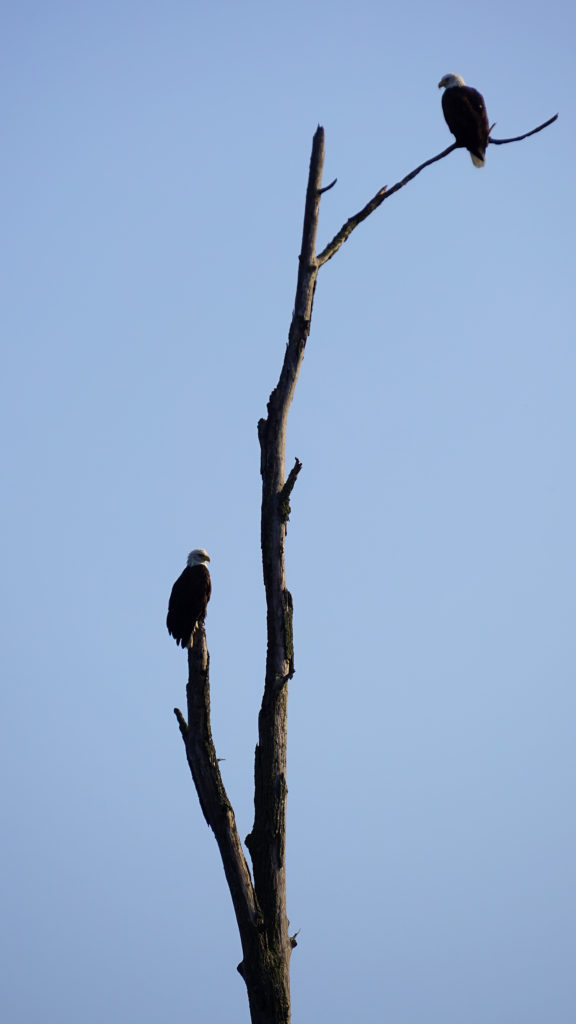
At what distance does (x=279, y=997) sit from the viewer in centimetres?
554

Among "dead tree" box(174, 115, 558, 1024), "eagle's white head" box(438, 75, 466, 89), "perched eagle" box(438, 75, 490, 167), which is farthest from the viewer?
"eagle's white head" box(438, 75, 466, 89)

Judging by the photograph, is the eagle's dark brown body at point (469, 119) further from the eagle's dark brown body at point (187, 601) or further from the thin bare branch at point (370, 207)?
the eagle's dark brown body at point (187, 601)

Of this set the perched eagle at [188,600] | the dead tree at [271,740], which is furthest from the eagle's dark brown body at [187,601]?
the dead tree at [271,740]

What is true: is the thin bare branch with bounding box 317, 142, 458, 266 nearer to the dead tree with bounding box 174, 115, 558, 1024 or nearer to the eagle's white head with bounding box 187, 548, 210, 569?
the dead tree with bounding box 174, 115, 558, 1024

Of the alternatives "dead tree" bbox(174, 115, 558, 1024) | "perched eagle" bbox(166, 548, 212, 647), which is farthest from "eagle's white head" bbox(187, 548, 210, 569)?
"dead tree" bbox(174, 115, 558, 1024)

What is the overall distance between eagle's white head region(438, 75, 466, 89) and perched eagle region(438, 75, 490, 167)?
284mm

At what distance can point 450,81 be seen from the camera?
9648 millimetres

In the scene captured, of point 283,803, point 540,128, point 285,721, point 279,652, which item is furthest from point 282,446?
point 540,128

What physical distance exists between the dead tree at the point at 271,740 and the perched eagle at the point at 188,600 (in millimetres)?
2330

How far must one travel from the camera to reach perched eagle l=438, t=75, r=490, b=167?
27.6ft

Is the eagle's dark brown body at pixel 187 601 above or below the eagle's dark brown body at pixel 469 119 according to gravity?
below

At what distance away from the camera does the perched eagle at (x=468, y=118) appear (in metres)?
8.42

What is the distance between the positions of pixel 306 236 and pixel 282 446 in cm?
118

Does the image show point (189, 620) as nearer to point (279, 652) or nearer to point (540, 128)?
point (279, 652)
